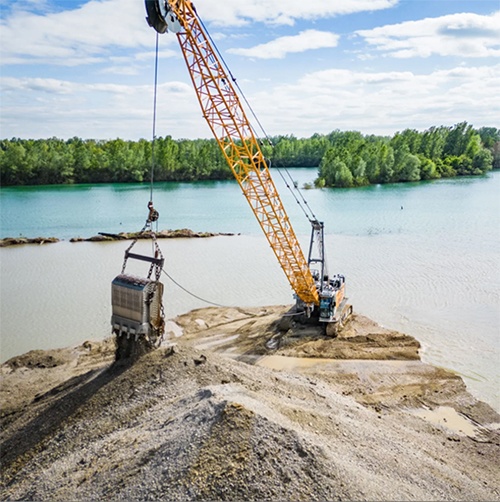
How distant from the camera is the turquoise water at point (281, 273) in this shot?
699 inches

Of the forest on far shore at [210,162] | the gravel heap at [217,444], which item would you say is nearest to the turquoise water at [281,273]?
the gravel heap at [217,444]

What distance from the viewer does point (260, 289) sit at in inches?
877

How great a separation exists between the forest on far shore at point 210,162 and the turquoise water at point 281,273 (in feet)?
46.8

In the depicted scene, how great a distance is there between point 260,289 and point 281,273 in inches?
111

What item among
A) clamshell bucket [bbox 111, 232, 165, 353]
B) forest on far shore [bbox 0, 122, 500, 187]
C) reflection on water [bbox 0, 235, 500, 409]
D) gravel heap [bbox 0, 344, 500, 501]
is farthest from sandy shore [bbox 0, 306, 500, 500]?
forest on far shore [bbox 0, 122, 500, 187]

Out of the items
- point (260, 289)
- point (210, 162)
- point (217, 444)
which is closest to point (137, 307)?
point (217, 444)

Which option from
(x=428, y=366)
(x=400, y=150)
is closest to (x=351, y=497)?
(x=428, y=366)

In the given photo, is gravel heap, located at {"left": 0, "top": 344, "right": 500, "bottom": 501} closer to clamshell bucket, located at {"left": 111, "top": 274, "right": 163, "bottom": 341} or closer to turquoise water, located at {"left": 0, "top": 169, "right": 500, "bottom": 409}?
clamshell bucket, located at {"left": 111, "top": 274, "right": 163, "bottom": 341}

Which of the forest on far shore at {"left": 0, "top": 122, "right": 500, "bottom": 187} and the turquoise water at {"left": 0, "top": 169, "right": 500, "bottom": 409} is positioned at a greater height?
the forest on far shore at {"left": 0, "top": 122, "right": 500, "bottom": 187}

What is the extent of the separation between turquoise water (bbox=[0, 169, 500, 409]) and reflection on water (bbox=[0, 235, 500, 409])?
5cm

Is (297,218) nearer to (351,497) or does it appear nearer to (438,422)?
(438,422)

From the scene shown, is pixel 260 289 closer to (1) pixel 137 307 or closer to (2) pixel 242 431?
(1) pixel 137 307

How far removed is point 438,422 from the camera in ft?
38.9

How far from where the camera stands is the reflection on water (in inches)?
671
